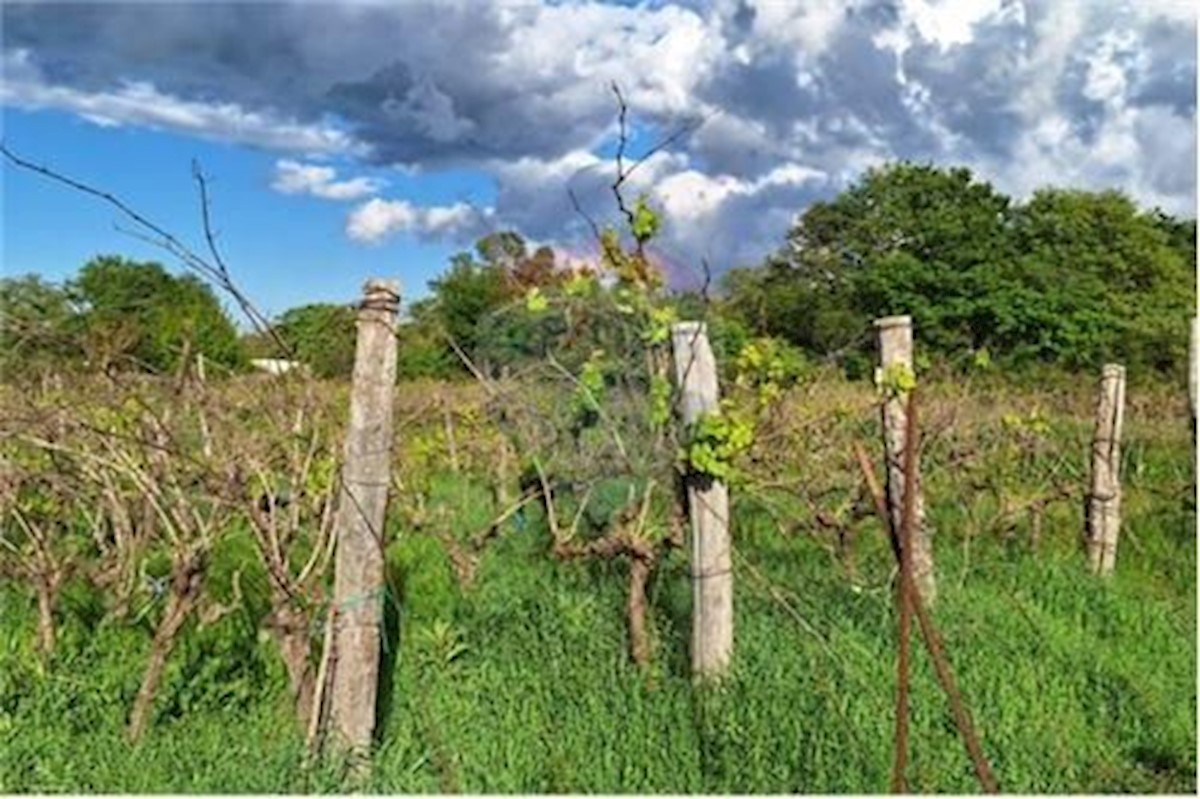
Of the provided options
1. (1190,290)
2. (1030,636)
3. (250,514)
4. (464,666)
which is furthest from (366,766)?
(1190,290)

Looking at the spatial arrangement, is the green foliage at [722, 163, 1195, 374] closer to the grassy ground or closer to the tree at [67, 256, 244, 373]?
the tree at [67, 256, 244, 373]

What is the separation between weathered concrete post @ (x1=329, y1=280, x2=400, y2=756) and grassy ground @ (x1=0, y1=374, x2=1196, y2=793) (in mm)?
257

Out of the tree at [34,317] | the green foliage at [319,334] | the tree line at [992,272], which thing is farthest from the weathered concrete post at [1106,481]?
the tree line at [992,272]

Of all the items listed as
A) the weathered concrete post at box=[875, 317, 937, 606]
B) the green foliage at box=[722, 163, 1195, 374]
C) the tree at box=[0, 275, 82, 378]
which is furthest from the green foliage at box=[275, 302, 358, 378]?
the green foliage at box=[722, 163, 1195, 374]

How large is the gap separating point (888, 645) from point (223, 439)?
305 centimetres

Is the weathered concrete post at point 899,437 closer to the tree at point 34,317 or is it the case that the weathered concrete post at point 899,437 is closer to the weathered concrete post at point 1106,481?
the weathered concrete post at point 1106,481

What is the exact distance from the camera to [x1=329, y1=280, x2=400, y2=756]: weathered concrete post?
4379mm

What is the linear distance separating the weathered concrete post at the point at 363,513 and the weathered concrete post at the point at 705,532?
1460 mm

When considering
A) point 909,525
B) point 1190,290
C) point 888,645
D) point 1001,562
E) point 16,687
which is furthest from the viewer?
point 1190,290

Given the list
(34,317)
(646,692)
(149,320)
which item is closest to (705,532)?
(646,692)

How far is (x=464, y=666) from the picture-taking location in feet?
18.7

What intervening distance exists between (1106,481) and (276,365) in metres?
5.68

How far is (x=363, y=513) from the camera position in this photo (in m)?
4.37

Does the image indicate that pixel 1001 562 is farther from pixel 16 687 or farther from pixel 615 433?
pixel 16 687
